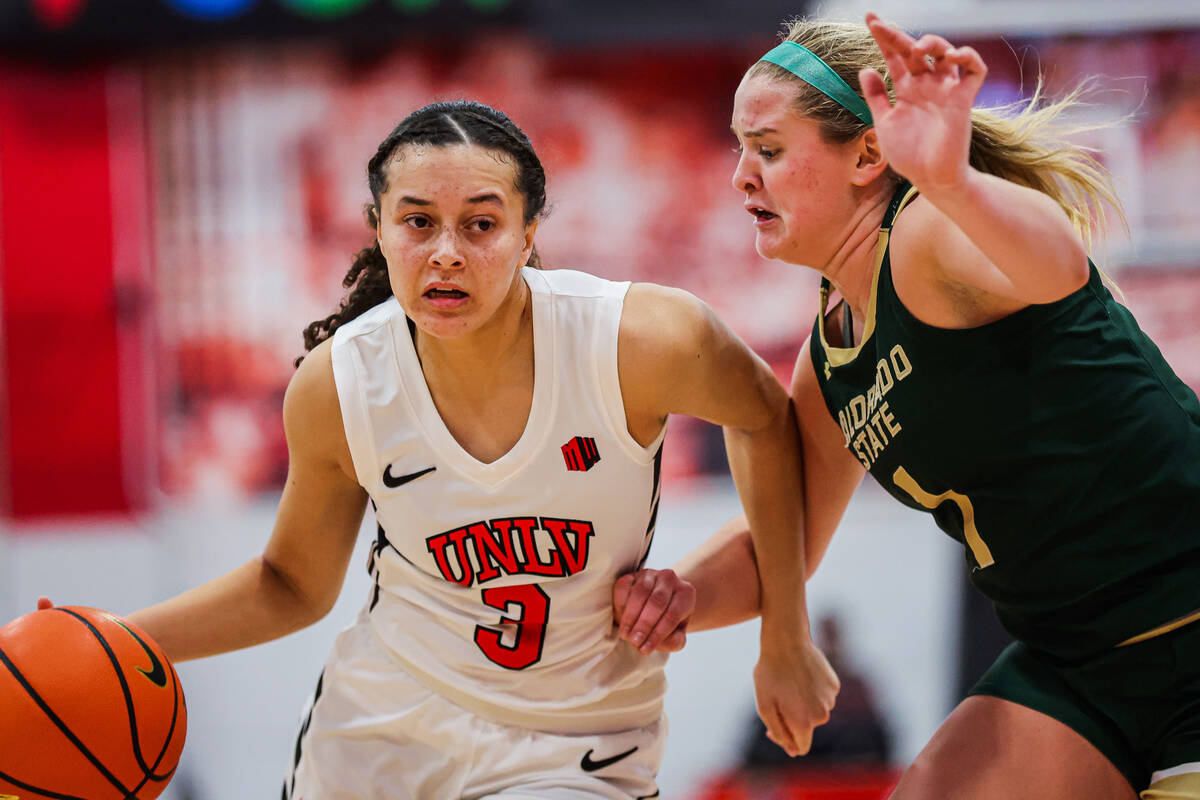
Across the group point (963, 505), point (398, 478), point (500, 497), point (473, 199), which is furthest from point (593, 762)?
point (473, 199)

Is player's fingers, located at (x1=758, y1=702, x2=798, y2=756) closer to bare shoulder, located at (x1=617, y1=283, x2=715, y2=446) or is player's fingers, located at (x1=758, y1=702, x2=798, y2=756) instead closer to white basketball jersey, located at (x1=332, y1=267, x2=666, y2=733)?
white basketball jersey, located at (x1=332, y1=267, x2=666, y2=733)

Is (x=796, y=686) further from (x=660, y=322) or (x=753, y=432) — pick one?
(x=660, y=322)

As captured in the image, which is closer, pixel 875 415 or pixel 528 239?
pixel 875 415

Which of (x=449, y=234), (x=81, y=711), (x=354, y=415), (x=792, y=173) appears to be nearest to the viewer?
(x=81, y=711)

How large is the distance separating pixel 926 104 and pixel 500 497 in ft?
3.73

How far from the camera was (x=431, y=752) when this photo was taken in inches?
98.7

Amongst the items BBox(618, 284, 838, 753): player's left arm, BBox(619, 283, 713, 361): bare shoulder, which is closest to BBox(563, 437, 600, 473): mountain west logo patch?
BBox(618, 284, 838, 753): player's left arm

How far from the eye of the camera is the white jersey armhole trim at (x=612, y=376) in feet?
7.97

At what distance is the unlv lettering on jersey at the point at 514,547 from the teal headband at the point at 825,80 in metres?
0.99

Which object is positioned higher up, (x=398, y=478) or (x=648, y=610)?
(x=398, y=478)

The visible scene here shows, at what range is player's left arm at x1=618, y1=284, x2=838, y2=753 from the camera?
2465mm

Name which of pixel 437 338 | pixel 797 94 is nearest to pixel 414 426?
pixel 437 338

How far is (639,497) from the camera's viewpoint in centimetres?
254

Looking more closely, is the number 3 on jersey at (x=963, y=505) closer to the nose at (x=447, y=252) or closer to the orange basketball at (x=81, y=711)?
the nose at (x=447, y=252)
